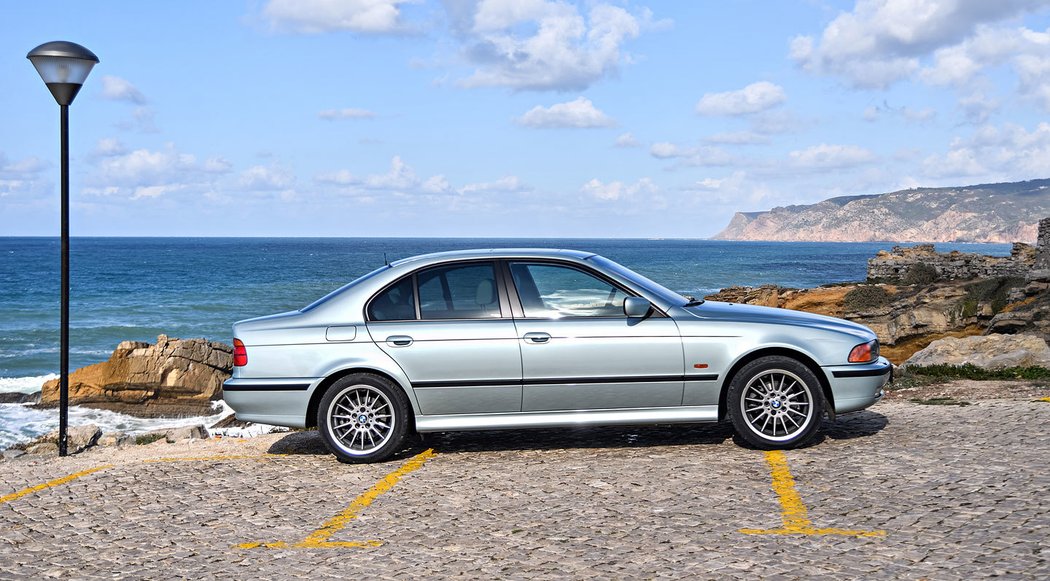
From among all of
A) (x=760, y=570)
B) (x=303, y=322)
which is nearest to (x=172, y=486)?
(x=303, y=322)

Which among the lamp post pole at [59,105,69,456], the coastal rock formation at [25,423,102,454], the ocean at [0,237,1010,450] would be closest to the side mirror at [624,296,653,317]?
the ocean at [0,237,1010,450]

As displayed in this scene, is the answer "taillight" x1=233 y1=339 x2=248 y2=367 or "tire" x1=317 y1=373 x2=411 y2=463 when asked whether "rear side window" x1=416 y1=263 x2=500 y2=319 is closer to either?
"tire" x1=317 y1=373 x2=411 y2=463

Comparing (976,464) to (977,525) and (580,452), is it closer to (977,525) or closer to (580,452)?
(977,525)

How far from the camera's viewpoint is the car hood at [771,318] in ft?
25.2

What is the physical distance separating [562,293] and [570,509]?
6.84ft

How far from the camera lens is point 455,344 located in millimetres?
7602

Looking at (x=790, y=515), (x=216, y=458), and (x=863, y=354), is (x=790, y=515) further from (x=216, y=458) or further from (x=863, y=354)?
(x=216, y=458)

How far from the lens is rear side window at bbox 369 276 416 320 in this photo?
778 centimetres

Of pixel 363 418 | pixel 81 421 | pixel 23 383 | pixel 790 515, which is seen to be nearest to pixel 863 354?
pixel 790 515

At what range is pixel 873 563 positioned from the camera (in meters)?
4.97

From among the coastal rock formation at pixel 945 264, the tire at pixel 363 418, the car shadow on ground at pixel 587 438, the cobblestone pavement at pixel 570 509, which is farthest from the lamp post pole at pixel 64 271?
the coastal rock formation at pixel 945 264

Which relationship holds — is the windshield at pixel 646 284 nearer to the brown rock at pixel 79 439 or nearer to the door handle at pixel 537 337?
the door handle at pixel 537 337

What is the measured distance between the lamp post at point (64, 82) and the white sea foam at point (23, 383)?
54.6 ft

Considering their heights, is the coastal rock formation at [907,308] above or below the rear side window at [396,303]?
below
